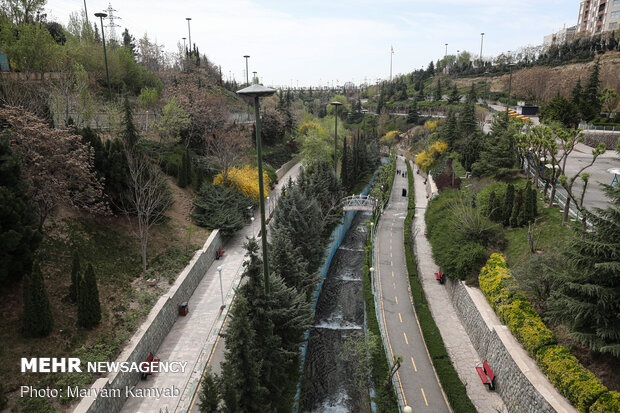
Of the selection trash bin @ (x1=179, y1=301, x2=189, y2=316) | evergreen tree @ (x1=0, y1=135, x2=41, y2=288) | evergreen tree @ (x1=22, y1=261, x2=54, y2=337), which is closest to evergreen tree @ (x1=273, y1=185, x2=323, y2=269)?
trash bin @ (x1=179, y1=301, x2=189, y2=316)

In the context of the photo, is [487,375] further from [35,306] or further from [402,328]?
[35,306]

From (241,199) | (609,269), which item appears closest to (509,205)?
(609,269)

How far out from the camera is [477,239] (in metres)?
24.8

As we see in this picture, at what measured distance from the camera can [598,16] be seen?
83875 mm

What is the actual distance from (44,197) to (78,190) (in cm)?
222

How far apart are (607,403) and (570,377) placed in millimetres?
1407

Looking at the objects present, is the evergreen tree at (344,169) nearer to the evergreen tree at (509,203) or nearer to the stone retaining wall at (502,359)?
the evergreen tree at (509,203)

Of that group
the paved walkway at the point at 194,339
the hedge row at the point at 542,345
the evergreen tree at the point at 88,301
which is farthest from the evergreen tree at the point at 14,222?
the hedge row at the point at 542,345

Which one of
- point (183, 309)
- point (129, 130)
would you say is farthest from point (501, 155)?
point (129, 130)

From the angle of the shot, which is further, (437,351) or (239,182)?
(239,182)

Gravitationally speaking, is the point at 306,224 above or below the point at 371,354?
above

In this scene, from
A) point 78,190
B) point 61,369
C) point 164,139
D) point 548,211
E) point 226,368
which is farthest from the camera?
point 164,139

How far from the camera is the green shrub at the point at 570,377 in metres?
11.9

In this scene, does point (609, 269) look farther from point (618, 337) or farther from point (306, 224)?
point (306, 224)
